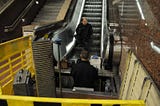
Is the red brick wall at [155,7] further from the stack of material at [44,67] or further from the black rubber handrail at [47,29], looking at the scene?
the black rubber handrail at [47,29]

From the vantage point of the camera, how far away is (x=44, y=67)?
3.72 meters

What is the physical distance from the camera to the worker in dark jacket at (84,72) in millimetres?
3670

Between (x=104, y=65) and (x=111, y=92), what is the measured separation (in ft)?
3.49

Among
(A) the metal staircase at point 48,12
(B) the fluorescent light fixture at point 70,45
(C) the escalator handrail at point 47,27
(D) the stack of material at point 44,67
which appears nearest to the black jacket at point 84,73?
(D) the stack of material at point 44,67

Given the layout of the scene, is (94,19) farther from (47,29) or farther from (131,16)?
(131,16)

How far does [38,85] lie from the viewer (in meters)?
Result: 3.85

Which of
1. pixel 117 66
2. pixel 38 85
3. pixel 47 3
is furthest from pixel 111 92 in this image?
pixel 47 3

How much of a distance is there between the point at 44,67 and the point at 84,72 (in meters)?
0.75

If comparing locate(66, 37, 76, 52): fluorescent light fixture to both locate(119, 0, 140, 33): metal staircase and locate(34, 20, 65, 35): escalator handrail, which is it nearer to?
locate(34, 20, 65, 35): escalator handrail

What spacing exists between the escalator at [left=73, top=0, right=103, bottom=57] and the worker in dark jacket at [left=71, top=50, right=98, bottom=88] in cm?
331

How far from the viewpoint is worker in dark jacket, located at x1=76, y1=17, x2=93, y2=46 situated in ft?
22.4

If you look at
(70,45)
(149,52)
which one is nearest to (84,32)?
(70,45)

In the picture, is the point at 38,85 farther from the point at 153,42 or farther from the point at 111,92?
the point at 153,42

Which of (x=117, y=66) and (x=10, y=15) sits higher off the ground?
(x=10, y=15)
